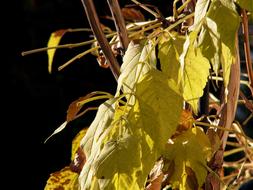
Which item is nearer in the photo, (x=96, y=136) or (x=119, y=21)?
(x=96, y=136)

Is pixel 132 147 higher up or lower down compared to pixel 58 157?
higher up

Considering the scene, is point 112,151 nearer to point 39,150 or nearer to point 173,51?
point 173,51

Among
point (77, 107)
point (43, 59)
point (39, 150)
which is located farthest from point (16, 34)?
point (77, 107)

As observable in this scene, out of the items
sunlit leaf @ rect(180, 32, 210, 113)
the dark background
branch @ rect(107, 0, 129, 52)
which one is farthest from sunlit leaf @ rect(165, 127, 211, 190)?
the dark background

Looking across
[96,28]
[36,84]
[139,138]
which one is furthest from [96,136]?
[36,84]

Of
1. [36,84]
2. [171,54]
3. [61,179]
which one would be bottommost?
[36,84]

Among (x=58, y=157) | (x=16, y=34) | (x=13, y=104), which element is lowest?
(x=58, y=157)

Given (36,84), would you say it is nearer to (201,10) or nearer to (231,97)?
(231,97)

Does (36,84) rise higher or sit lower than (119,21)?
lower
